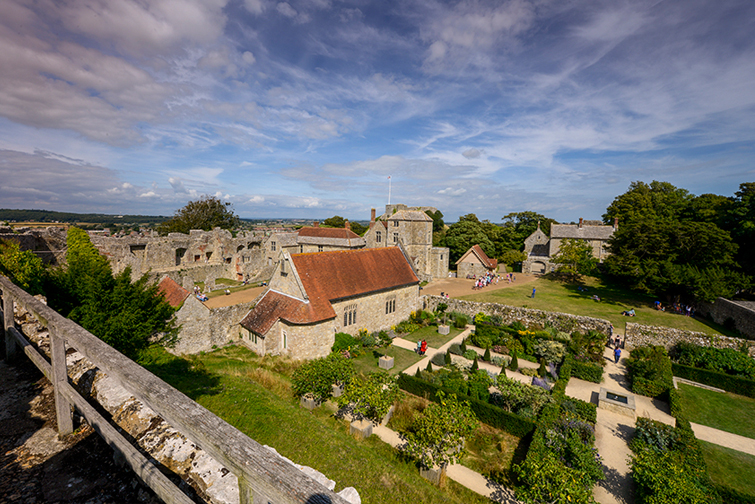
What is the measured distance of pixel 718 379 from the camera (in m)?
21.2

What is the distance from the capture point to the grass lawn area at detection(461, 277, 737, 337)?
104ft

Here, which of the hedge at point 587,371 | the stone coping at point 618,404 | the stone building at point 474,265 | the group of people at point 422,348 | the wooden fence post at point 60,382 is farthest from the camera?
the stone building at point 474,265

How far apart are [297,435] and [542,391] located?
14.5m

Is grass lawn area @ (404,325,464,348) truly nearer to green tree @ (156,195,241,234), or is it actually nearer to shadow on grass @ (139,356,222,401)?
shadow on grass @ (139,356,222,401)

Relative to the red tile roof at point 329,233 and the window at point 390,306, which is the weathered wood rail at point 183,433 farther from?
the red tile roof at point 329,233

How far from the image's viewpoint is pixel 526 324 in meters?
30.8

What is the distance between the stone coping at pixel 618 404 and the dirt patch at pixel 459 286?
23.0 m

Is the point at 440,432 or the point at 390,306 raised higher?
the point at 390,306

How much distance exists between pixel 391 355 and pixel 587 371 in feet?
47.0

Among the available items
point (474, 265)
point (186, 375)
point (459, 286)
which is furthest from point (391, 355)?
point (474, 265)

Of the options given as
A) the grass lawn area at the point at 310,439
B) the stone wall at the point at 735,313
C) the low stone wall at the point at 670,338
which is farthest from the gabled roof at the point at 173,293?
the stone wall at the point at 735,313

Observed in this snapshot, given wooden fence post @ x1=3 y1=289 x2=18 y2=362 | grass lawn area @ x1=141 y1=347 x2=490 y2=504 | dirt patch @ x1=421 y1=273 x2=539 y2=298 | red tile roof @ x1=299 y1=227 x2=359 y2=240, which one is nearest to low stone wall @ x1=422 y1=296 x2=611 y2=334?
dirt patch @ x1=421 y1=273 x2=539 y2=298

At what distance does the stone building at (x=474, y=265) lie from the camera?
53469mm

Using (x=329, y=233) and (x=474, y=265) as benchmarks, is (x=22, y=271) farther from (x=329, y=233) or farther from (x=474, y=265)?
(x=474, y=265)
